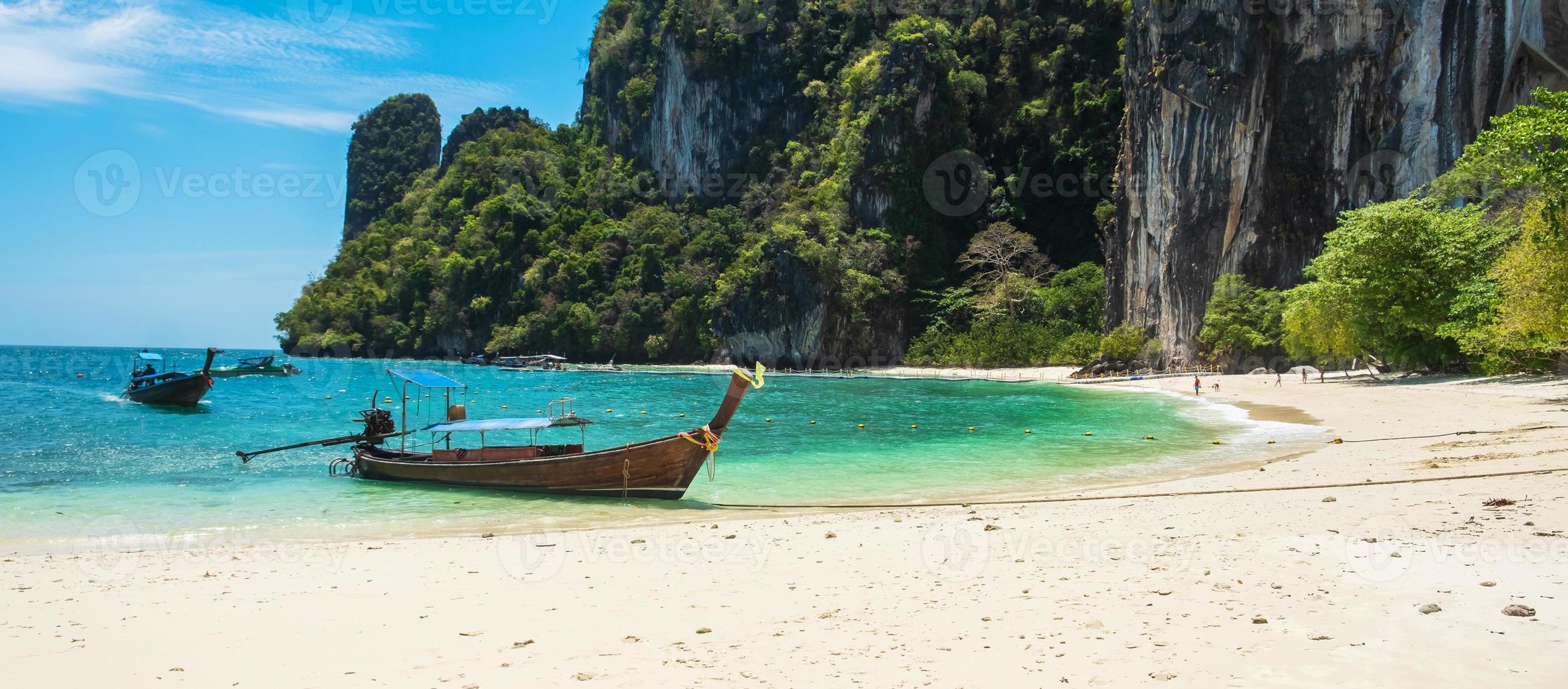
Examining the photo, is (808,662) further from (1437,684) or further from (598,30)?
(598,30)

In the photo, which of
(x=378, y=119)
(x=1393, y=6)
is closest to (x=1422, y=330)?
(x=1393, y=6)

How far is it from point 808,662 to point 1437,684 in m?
3.11

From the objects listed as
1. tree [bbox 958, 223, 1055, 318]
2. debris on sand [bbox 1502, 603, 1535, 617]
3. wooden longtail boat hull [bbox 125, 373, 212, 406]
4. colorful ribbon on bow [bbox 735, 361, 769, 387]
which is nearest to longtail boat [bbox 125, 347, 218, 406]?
wooden longtail boat hull [bbox 125, 373, 212, 406]

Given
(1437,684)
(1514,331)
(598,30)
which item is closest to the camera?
(1437,684)

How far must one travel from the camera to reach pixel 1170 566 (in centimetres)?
693

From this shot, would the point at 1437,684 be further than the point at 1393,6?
No

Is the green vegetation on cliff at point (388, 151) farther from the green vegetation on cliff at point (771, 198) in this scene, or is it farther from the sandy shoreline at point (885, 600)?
the sandy shoreline at point (885, 600)

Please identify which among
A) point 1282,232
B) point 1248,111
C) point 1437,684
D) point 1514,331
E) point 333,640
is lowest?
point 333,640

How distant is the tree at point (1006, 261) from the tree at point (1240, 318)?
1550cm

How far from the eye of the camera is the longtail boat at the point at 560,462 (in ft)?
42.1

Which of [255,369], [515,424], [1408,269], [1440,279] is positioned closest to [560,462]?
[515,424]

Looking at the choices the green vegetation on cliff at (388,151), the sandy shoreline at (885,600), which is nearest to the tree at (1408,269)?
the sandy shoreline at (885,600)

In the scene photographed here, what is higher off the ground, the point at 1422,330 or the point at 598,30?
the point at 598,30

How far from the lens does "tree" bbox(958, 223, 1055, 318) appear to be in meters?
54.8
